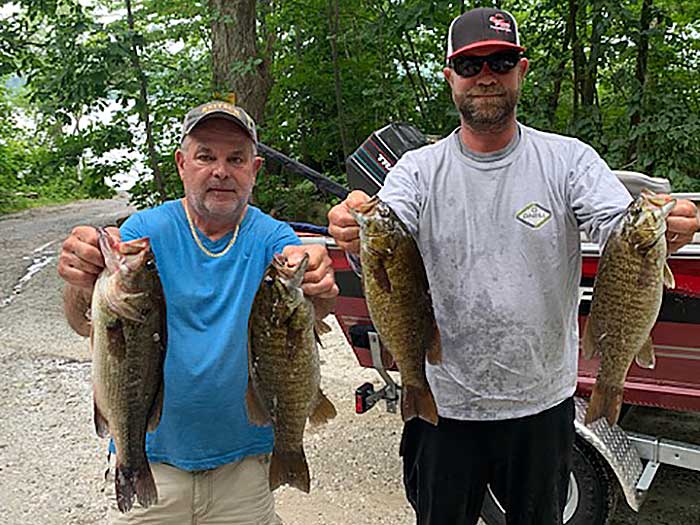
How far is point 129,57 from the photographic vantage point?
986 cm

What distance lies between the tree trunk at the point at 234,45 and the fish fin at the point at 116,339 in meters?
8.50

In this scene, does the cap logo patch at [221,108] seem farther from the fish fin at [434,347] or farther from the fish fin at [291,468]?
the fish fin at [291,468]

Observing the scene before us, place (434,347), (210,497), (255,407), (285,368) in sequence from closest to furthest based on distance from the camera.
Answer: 1. (285,368)
2. (255,407)
3. (434,347)
4. (210,497)

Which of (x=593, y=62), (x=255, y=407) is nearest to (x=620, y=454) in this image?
(x=255, y=407)

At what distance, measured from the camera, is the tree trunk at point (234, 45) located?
34.1ft

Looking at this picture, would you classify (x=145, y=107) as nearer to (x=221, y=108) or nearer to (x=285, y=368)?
(x=221, y=108)

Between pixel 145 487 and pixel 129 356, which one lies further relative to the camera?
pixel 145 487

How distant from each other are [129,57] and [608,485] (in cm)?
838

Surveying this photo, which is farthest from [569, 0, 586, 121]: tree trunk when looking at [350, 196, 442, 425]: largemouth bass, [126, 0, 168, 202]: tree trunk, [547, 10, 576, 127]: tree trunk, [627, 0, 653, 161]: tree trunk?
[350, 196, 442, 425]: largemouth bass

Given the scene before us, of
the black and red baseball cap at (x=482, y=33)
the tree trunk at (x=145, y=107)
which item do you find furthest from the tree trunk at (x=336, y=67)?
the black and red baseball cap at (x=482, y=33)

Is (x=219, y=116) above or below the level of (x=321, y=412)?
above

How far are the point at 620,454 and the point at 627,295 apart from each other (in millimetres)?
1694

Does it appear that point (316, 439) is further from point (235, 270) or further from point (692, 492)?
point (235, 270)

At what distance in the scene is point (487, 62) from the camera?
261cm
